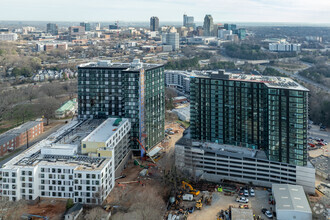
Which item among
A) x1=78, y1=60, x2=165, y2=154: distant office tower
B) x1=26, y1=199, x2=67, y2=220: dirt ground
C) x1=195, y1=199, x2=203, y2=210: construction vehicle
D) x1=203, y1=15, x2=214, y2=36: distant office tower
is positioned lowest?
x1=195, y1=199, x2=203, y2=210: construction vehicle

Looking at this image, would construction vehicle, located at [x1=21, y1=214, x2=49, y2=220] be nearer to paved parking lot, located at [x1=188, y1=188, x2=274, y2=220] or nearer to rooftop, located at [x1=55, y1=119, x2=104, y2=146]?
rooftop, located at [x1=55, y1=119, x2=104, y2=146]

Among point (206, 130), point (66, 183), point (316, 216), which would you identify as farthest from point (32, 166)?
point (316, 216)

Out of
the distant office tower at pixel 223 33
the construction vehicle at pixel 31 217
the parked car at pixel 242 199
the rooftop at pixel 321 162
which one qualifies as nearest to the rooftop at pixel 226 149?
the parked car at pixel 242 199

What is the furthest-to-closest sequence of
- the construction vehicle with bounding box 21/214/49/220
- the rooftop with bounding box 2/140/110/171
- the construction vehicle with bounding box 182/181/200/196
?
1. the construction vehicle with bounding box 182/181/200/196
2. the rooftop with bounding box 2/140/110/171
3. the construction vehicle with bounding box 21/214/49/220

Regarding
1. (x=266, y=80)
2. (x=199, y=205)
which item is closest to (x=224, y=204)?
(x=199, y=205)

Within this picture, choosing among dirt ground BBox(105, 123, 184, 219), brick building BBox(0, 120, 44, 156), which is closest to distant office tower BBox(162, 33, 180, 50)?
brick building BBox(0, 120, 44, 156)

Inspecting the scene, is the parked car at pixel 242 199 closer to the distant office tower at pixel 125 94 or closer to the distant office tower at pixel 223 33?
the distant office tower at pixel 125 94

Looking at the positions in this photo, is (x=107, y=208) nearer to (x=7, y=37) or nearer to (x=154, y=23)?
(x=7, y=37)
